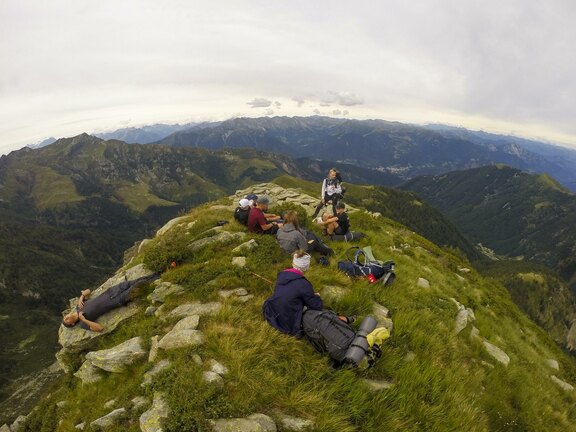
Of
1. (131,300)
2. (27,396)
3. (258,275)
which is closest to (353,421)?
(258,275)

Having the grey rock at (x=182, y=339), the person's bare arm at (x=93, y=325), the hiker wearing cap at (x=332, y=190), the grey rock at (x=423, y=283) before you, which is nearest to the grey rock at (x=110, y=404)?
the grey rock at (x=182, y=339)

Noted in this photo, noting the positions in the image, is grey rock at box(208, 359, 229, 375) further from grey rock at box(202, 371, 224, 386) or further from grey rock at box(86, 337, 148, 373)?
grey rock at box(86, 337, 148, 373)

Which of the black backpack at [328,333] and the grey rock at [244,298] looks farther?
the grey rock at [244,298]

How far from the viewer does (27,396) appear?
160 metres

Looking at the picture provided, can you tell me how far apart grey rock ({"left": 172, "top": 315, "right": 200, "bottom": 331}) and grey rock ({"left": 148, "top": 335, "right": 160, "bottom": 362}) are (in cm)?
53

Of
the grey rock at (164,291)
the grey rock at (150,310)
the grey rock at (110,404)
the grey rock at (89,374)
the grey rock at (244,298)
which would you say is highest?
the grey rock at (244,298)

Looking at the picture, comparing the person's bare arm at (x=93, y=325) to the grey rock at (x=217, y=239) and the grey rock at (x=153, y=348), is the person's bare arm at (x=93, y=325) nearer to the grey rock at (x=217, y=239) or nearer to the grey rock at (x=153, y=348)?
the grey rock at (x=153, y=348)

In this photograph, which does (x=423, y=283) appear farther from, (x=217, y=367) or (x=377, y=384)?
(x=217, y=367)

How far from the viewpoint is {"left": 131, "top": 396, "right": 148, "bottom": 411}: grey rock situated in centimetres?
692

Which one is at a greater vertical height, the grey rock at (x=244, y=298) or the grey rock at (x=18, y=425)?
the grey rock at (x=244, y=298)

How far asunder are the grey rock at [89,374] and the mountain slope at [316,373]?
0.19 metres

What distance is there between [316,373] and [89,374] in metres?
7.04

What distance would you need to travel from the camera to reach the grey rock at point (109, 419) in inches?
275

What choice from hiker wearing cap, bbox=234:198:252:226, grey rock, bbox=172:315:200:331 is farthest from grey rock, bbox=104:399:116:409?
hiker wearing cap, bbox=234:198:252:226
